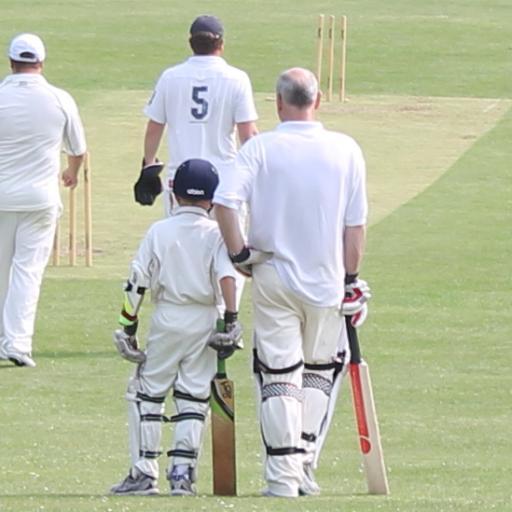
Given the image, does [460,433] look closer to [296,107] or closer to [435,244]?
[296,107]

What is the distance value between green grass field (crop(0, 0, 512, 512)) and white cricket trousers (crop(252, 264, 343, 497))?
242 millimetres

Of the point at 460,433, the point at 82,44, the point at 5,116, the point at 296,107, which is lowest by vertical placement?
the point at 82,44

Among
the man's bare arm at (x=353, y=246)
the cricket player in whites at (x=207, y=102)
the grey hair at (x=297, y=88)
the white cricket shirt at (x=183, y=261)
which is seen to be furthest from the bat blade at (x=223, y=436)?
the cricket player in whites at (x=207, y=102)

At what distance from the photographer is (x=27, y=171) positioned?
12.2 m

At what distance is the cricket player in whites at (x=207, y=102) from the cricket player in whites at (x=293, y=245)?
3.01 meters

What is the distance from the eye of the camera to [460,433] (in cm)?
1062

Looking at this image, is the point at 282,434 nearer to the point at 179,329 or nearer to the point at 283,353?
the point at 283,353

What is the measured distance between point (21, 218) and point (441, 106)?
17263 millimetres

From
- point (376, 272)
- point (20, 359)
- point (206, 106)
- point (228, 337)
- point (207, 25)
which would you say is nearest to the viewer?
point (228, 337)

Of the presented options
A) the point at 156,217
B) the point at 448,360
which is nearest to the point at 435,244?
the point at 156,217

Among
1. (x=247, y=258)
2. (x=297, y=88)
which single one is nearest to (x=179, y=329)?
(x=247, y=258)

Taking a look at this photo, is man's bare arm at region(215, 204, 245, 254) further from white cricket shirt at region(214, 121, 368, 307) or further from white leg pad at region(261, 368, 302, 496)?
white leg pad at region(261, 368, 302, 496)

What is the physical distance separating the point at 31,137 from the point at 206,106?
117 centimetres

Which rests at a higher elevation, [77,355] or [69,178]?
[69,178]
